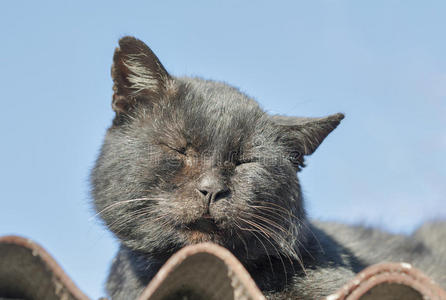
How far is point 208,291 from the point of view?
1.51m

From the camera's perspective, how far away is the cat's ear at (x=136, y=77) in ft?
10.00

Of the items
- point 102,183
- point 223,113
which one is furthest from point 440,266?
point 102,183

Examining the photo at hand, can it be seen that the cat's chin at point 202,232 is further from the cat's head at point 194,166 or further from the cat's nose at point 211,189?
the cat's nose at point 211,189

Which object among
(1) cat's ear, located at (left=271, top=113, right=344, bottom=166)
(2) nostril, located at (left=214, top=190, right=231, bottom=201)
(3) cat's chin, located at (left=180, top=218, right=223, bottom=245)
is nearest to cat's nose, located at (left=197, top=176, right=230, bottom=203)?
(2) nostril, located at (left=214, top=190, right=231, bottom=201)

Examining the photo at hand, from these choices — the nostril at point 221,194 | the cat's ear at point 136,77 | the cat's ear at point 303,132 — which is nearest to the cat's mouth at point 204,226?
the nostril at point 221,194

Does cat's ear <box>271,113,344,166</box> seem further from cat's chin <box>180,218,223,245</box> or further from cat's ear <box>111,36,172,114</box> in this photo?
cat's chin <box>180,218,223,245</box>

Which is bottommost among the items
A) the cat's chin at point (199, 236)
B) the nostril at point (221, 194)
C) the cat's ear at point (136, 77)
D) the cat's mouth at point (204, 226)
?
the cat's chin at point (199, 236)

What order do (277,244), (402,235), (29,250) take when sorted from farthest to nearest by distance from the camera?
(402,235) → (277,244) → (29,250)

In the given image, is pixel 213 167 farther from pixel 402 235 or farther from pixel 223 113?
pixel 402 235

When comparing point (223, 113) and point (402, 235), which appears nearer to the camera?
point (223, 113)

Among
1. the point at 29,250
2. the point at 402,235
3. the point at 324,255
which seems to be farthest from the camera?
the point at 402,235

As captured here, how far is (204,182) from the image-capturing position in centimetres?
241

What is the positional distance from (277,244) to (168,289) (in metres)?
1.28

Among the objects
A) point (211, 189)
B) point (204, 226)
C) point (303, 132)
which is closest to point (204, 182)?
point (211, 189)
